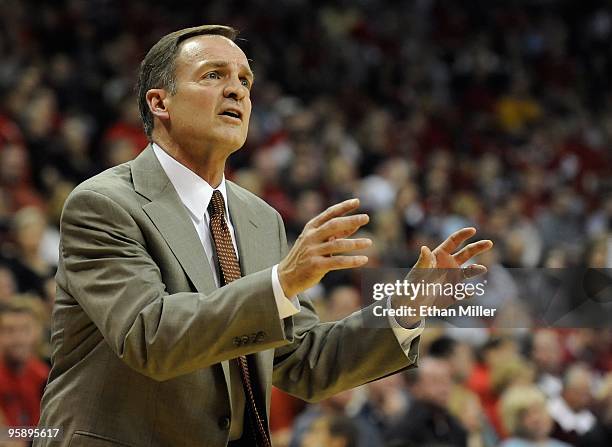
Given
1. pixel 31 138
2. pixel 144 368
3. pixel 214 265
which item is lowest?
pixel 144 368

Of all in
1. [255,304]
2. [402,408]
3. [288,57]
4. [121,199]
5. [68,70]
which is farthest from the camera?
[288,57]

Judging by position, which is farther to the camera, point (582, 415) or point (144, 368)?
point (582, 415)

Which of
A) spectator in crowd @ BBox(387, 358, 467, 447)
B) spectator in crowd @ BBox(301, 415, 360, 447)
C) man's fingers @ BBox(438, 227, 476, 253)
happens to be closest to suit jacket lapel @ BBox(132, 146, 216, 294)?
man's fingers @ BBox(438, 227, 476, 253)

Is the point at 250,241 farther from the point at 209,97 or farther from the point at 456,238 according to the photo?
the point at 456,238

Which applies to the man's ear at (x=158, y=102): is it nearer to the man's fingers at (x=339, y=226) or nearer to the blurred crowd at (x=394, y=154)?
the man's fingers at (x=339, y=226)

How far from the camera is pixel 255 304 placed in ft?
6.95

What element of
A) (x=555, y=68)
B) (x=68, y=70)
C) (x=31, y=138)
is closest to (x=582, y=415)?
(x=31, y=138)

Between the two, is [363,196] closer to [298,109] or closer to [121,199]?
[298,109]

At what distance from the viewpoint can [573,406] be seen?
205 inches

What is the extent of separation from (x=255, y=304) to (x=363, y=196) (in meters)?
7.04

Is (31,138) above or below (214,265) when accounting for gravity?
above

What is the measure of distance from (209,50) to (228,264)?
52 cm

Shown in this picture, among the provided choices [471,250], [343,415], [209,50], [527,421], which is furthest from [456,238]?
[527,421]

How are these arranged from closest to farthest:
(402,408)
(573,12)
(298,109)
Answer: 1. (402,408)
2. (298,109)
3. (573,12)
